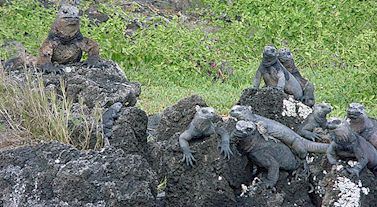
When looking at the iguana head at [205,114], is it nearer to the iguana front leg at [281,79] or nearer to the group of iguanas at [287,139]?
the group of iguanas at [287,139]

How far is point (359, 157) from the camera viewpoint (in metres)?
4.75

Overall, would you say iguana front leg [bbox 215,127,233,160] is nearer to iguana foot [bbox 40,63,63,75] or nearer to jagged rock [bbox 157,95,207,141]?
jagged rock [bbox 157,95,207,141]

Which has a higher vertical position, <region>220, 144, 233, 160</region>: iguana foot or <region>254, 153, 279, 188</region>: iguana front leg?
<region>220, 144, 233, 160</region>: iguana foot

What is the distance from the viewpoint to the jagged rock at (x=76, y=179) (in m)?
4.36

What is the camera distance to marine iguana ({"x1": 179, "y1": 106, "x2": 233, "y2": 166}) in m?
4.81

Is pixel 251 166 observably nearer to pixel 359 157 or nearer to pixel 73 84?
pixel 359 157

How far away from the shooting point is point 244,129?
15.6 feet

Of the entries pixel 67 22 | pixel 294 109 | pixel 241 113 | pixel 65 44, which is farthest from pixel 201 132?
pixel 65 44

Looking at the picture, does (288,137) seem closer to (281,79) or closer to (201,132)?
(201,132)

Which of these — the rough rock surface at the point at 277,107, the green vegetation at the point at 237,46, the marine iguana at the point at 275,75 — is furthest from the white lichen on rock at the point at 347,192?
the green vegetation at the point at 237,46

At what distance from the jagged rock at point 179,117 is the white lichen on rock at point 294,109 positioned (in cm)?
58

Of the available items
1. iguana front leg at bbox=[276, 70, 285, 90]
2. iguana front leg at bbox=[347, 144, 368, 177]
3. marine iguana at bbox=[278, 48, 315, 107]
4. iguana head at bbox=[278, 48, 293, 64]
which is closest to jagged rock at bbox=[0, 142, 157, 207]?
iguana front leg at bbox=[347, 144, 368, 177]

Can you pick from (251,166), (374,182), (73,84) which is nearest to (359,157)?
(374,182)

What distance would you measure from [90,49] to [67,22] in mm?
481
